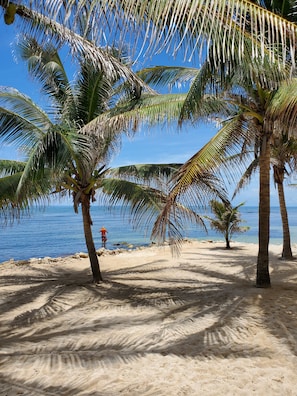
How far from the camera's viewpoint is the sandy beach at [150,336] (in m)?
3.38

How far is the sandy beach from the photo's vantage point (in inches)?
133

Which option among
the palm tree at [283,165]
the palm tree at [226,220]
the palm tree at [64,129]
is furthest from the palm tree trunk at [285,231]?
the palm tree at [64,129]

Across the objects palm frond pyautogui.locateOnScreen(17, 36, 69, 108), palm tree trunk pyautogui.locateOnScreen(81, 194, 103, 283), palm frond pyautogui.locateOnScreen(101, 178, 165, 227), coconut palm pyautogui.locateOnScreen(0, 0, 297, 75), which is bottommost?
palm tree trunk pyautogui.locateOnScreen(81, 194, 103, 283)

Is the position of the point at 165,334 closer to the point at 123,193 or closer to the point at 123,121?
the point at 123,121

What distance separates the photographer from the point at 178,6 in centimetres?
246

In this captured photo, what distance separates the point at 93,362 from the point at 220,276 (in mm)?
5354

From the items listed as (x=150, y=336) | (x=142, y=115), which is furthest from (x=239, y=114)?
(x=150, y=336)

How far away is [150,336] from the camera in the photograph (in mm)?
4609

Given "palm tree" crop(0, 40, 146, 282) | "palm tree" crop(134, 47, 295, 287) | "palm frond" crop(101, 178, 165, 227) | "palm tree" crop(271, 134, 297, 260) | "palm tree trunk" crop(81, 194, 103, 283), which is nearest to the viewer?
"palm tree" crop(134, 47, 295, 287)

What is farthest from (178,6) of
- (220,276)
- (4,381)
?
(220,276)

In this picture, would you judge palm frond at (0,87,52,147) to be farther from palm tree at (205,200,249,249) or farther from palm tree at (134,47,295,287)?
palm tree at (205,200,249,249)

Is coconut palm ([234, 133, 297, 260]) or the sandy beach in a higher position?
coconut palm ([234, 133, 297, 260])

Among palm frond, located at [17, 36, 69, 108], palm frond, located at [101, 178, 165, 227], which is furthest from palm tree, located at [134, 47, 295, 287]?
palm frond, located at [17, 36, 69, 108]

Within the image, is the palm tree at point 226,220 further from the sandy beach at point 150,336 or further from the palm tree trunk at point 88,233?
the palm tree trunk at point 88,233
